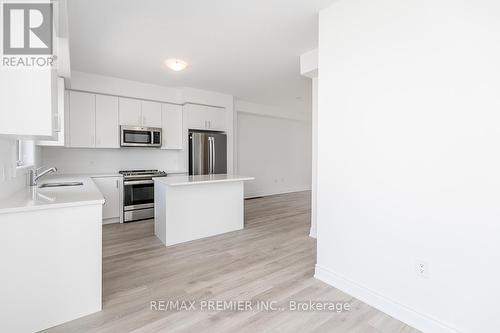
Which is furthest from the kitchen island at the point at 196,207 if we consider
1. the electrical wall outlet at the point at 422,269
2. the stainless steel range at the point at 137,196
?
the electrical wall outlet at the point at 422,269

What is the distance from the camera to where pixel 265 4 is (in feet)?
7.43

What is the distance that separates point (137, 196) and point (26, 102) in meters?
3.24

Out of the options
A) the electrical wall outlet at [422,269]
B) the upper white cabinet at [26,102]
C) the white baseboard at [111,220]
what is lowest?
the white baseboard at [111,220]

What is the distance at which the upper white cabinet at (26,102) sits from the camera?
138 cm

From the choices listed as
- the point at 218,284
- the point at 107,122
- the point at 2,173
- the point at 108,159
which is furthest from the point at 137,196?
the point at 218,284

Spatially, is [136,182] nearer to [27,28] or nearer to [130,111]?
[130,111]

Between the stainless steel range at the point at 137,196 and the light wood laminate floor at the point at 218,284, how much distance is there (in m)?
0.52

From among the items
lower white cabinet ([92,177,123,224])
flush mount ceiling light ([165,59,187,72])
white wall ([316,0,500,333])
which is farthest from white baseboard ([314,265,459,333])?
lower white cabinet ([92,177,123,224])

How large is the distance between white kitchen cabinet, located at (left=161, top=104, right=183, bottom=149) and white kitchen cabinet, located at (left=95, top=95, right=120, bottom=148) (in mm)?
830

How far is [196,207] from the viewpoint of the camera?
138 inches

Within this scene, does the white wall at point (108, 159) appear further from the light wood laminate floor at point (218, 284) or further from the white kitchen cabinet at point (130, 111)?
the light wood laminate floor at point (218, 284)

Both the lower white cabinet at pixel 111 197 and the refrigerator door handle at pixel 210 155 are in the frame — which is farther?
the refrigerator door handle at pixel 210 155

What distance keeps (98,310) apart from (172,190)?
160 cm
